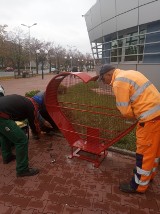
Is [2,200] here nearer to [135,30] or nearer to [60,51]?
[135,30]

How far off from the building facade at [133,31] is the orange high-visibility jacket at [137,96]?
7.93 meters

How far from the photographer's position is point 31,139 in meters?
5.55

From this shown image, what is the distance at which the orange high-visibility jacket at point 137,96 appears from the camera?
3.01 meters

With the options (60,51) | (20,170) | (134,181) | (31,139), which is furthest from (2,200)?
(60,51)

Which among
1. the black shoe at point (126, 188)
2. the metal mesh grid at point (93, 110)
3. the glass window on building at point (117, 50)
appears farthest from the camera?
the glass window on building at point (117, 50)

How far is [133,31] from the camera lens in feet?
45.1

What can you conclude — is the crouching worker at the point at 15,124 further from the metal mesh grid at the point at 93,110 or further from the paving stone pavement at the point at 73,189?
the metal mesh grid at the point at 93,110

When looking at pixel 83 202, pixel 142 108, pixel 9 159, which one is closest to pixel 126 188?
pixel 83 202

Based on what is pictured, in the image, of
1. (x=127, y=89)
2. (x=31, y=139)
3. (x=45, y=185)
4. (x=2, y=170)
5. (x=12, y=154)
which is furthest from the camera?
(x=31, y=139)

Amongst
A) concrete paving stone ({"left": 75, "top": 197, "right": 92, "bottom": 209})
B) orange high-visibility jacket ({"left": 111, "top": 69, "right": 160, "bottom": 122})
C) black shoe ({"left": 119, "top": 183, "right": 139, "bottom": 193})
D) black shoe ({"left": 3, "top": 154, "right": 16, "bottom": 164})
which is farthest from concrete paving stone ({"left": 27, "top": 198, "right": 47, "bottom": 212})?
orange high-visibility jacket ({"left": 111, "top": 69, "right": 160, "bottom": 122})

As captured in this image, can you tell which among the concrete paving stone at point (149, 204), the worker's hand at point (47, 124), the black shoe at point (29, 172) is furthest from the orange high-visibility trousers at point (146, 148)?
the worker's hand at point (47, 124)

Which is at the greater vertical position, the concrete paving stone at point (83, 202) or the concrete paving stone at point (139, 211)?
the concrete paving stone at point (83, 202)

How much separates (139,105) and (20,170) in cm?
230

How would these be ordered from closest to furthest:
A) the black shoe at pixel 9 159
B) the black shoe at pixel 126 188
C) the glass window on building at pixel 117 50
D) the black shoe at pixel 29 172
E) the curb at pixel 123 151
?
1. the black shoe at pixel 126 188
2. the black shoe at pixel 29 172
3. the black shoe at pixel 9 159
4. the curb at pixel 123 151
5. the glass window on building at pixel 117 50
